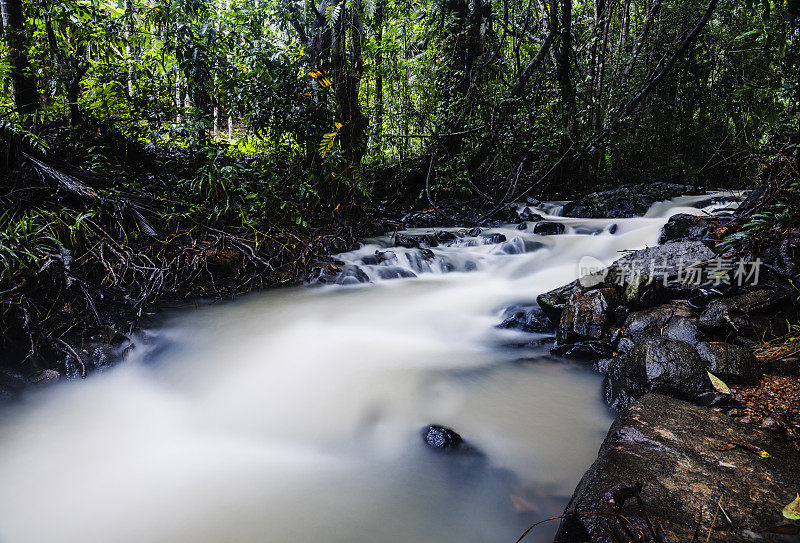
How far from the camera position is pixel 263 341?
379 centimetres

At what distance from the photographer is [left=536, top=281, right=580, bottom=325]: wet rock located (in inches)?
149

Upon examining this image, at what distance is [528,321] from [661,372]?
1680mm

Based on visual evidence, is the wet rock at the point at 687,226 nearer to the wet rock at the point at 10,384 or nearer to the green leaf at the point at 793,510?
the green leaf at the point at 793,510

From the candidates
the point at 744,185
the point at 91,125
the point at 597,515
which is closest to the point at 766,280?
the point at 597,515

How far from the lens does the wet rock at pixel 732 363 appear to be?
7.52 feet

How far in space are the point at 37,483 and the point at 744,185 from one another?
13.5m

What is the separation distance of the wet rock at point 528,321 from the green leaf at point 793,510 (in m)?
2.47

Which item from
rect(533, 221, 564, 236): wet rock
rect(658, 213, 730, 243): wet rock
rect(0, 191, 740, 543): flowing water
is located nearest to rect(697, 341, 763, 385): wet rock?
rect(0, 191, 740, 543): flowing water

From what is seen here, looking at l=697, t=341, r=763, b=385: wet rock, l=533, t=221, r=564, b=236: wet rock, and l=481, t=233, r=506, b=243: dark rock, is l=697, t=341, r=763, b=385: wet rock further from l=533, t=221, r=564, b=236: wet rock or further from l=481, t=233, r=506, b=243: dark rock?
l=533, t=221, r=564, b=236: wet rock

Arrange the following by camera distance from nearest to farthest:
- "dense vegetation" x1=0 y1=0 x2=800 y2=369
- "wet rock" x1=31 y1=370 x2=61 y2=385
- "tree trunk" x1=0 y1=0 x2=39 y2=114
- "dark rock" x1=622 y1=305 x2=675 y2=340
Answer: "wet rock" x1=31 y1=370 x2=61 y2=385 < "dark rock" x1=622 y1=305 x2=675 y2=340 < "dense vegetation" x1=0 y1=0 x2=800 y2=369 < "tree trunk" x1=0 y1=0 x2=39 y2=114

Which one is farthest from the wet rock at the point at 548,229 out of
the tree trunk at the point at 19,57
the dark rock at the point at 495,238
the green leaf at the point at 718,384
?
the tree trunk at the point at 19,57

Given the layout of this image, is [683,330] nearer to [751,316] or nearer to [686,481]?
[751,316]

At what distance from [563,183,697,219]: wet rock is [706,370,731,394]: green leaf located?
6.62 metres

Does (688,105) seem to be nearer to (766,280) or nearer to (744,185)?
(744,185)
